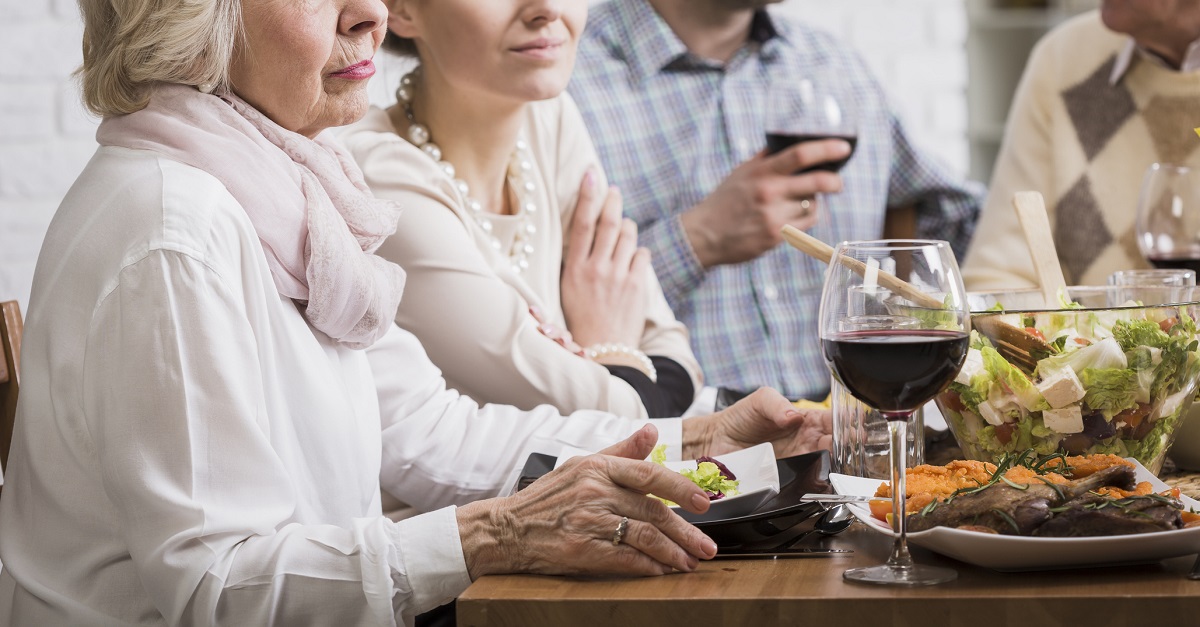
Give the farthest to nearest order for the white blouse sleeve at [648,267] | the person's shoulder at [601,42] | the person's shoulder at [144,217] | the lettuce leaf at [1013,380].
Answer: the person's shoulder at [601,42] < the white blouse sleeve at [648,267] < the lettuce leaf at [1013,380] < the person's shoulder at [144,217]

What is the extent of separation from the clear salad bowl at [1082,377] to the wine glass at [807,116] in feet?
2.31

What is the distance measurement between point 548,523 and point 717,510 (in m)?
0.16

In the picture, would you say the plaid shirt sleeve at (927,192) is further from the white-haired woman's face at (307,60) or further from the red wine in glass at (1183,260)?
the white-haired woman's face at (307,60)

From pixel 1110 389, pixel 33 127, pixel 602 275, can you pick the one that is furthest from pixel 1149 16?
pixel 33 127

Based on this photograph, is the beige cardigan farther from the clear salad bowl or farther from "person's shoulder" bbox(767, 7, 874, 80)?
"person's shoulder" bbox(767, 7, 874, 80)

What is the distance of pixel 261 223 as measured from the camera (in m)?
1.02

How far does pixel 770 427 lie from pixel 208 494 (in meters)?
0.62

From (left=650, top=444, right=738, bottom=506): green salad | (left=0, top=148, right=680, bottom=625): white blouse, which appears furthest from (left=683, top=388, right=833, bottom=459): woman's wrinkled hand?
(left=0, top=148, right=680, bottom=625): white blouse

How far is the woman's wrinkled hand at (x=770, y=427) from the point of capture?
4.18 feet

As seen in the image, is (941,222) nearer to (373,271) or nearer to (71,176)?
(373,271)

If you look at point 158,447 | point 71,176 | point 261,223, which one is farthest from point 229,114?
point 71,176

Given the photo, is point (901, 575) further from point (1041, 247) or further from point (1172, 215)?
point (1172, 215)

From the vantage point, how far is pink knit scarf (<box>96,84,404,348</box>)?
1006 millimetres

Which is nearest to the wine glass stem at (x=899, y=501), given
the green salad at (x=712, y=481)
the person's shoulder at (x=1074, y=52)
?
the green salad at (x=712, y=481)
